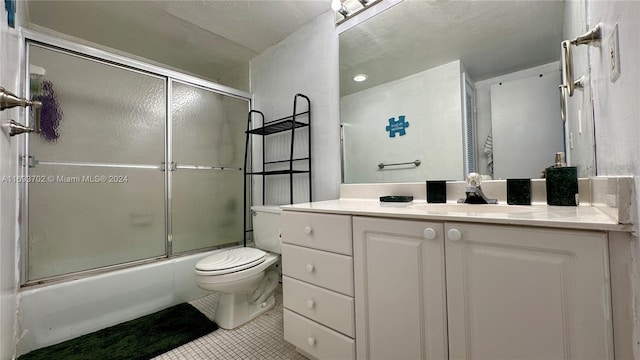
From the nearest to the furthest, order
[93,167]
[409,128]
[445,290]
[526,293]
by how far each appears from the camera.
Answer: [526,293] → [445,290] → [409,128] → [93,167]

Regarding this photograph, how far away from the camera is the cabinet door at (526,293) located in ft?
1.83

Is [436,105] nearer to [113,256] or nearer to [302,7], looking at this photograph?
[302,7]

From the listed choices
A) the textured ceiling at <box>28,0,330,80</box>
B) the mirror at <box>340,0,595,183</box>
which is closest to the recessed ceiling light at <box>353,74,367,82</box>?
the mirror at <box>340,0,595,183</box>

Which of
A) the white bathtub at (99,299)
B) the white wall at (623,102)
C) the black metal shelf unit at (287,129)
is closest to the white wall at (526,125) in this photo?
the white wall at (623,102)

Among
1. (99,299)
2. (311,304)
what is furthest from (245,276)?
(99,299)

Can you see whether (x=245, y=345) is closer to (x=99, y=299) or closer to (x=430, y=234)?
(x=99, y=299)

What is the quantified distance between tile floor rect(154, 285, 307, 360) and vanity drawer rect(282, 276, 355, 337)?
28cm

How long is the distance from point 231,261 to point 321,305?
0.69 metres

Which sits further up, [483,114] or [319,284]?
[483,114]

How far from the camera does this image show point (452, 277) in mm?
742

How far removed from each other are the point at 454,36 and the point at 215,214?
212 cm

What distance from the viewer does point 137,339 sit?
4.54ft

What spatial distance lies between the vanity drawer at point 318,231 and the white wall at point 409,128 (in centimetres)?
59

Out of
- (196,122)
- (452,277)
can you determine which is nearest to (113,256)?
(196,122)
